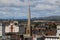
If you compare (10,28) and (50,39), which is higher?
(10,28)

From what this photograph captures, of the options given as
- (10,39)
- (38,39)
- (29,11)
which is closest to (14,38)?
(10,39)

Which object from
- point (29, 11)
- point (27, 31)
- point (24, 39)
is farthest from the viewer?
point (29, 11)

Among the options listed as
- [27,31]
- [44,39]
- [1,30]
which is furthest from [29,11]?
[1,30]

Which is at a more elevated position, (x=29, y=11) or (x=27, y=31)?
(x=29, y=11)

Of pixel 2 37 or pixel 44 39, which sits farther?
pixel 44 39

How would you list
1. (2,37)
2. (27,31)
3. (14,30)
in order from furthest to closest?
(27,31) → (2,37) → (14,30)

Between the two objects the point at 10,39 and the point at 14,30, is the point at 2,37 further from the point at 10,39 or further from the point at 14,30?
the point at 14,30

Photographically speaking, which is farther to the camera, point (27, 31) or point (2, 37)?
point (27, 31)

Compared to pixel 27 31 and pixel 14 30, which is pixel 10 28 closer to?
pixel 14 30

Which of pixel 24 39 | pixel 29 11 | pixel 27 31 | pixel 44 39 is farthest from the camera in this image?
pixel 29 11
